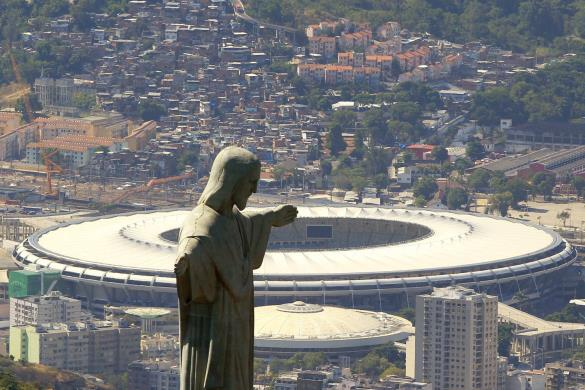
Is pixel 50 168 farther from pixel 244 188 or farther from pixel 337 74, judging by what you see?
pixel 244 188

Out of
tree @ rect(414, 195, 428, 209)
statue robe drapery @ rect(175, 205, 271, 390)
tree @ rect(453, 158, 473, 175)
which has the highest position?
statue robe drapery @ rect(175, 205, 271, 390)

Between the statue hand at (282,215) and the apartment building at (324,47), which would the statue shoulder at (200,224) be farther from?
the apartment building at (324,47)

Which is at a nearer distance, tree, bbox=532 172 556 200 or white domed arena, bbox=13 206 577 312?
white domed arena, bbox=13 206 577 312

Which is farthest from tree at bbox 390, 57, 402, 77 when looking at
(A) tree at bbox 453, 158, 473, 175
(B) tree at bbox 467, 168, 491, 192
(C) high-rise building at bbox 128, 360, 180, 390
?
(C) high-rise building at bbox 128, 360, 180, 390

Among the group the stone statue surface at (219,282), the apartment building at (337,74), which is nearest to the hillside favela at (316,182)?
the apartment building at (337,74)

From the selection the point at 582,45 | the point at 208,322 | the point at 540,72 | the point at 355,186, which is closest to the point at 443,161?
the point at 355,186

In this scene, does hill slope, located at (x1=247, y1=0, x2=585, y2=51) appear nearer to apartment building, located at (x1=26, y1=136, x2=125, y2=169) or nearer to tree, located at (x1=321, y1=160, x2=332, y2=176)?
apartment building, located at (x1=26, y1=136, x2=125, y2=169)
